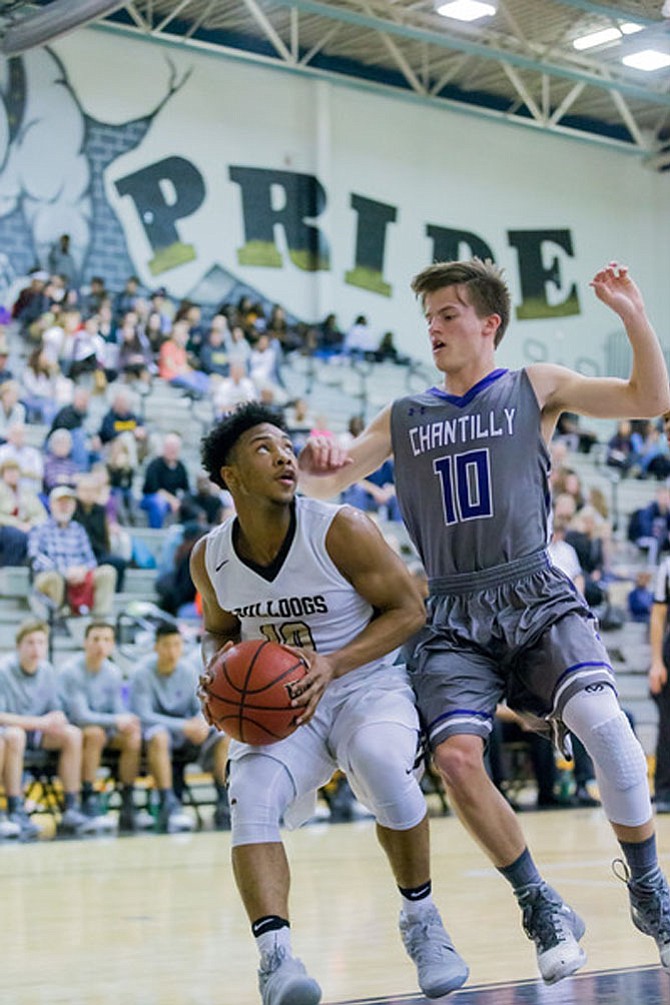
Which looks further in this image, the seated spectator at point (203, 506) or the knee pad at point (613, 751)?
the seated spectator at point (203, 506)

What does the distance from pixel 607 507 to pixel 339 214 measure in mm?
5767

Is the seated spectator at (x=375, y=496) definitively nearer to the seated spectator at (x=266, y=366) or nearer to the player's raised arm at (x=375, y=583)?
the seated spectator at (x=266, y=366)

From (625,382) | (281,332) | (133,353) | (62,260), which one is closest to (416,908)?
(625,382)

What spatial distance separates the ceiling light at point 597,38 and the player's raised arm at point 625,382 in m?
16.9

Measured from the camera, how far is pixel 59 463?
1513 cm

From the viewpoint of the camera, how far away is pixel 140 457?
1648cm

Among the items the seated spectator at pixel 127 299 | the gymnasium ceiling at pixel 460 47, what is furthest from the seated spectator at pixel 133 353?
the gymnasium ceiling at pixel 460 47

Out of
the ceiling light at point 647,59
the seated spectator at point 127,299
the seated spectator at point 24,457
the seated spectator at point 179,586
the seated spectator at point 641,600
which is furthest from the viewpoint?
the ceiling light at point 647,59

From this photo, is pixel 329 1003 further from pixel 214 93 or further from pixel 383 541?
pixel 214 93

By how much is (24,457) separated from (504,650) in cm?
1090

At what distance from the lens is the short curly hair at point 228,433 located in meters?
4.56

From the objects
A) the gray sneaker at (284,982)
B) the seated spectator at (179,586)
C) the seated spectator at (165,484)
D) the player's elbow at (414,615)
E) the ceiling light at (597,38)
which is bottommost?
the gray sneaker at (284,982)

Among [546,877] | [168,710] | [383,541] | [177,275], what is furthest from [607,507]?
[383,541]

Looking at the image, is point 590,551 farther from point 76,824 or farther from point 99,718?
point 76,824
